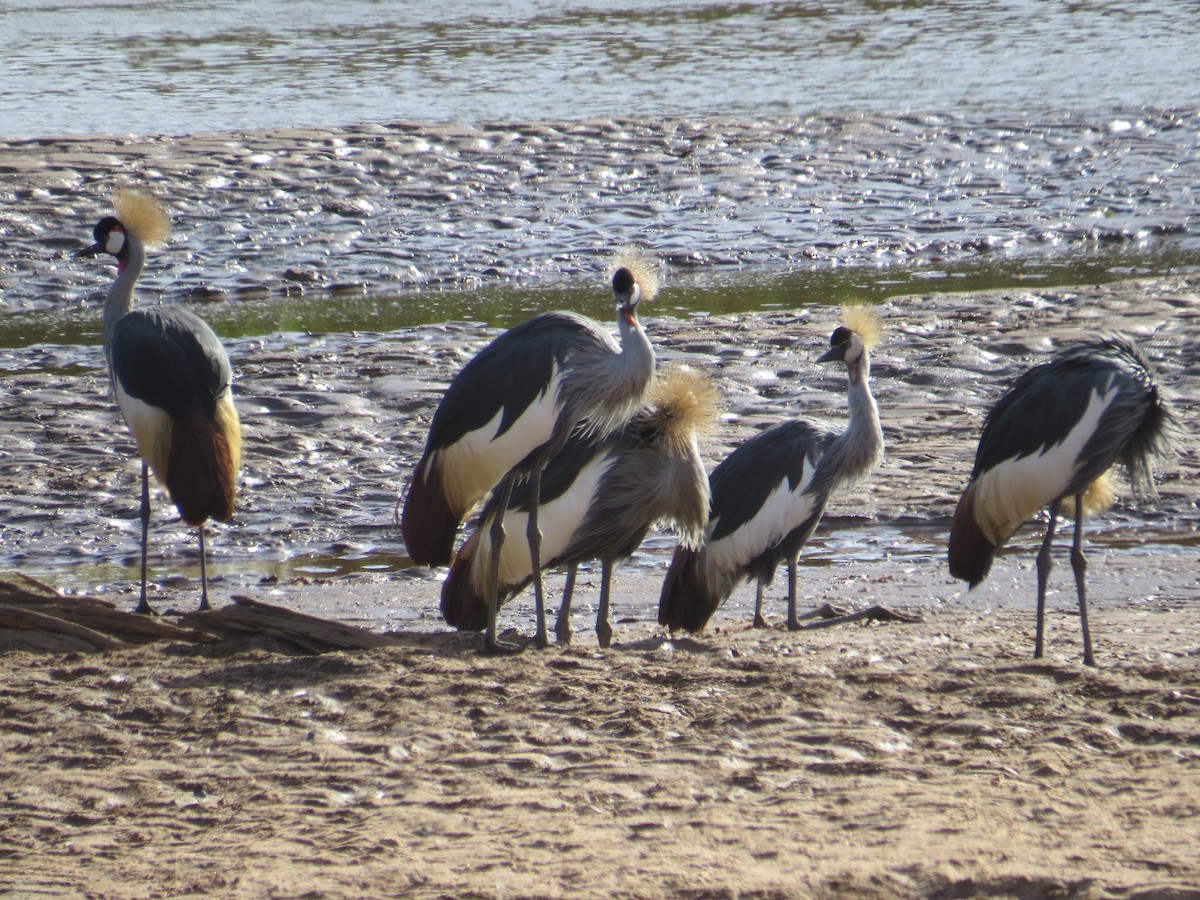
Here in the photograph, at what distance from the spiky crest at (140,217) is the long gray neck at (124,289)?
0.05 m

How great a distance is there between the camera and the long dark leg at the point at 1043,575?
5145 millimetres

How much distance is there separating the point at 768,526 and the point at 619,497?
25.7 inches

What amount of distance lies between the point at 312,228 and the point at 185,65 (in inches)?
340

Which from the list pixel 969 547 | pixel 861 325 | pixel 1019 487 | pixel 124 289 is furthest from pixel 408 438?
pixel 1019 487

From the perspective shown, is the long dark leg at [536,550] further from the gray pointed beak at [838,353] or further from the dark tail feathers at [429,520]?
the gray pointed beak at [838,353]

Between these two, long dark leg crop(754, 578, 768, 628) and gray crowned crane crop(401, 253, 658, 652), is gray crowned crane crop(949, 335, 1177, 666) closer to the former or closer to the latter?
long dark leg crop(754, 578, 768, 628)

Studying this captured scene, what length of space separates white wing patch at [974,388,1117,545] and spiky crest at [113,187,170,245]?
383cm

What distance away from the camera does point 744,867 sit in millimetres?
3291

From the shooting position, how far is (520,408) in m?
5.06

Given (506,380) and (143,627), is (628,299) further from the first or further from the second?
(143,627)

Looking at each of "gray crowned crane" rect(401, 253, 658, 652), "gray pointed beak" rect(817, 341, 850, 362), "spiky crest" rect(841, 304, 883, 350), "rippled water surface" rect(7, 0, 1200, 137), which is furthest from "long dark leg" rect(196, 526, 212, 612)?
"rippled water surface" rect(7, 0, 1200, 137)

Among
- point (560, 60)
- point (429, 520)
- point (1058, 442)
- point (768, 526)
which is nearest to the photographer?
point (429, 520)

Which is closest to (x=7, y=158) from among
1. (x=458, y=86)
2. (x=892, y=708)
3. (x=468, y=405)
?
(x=458, y=86)

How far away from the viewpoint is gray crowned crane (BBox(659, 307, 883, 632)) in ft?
18.9
